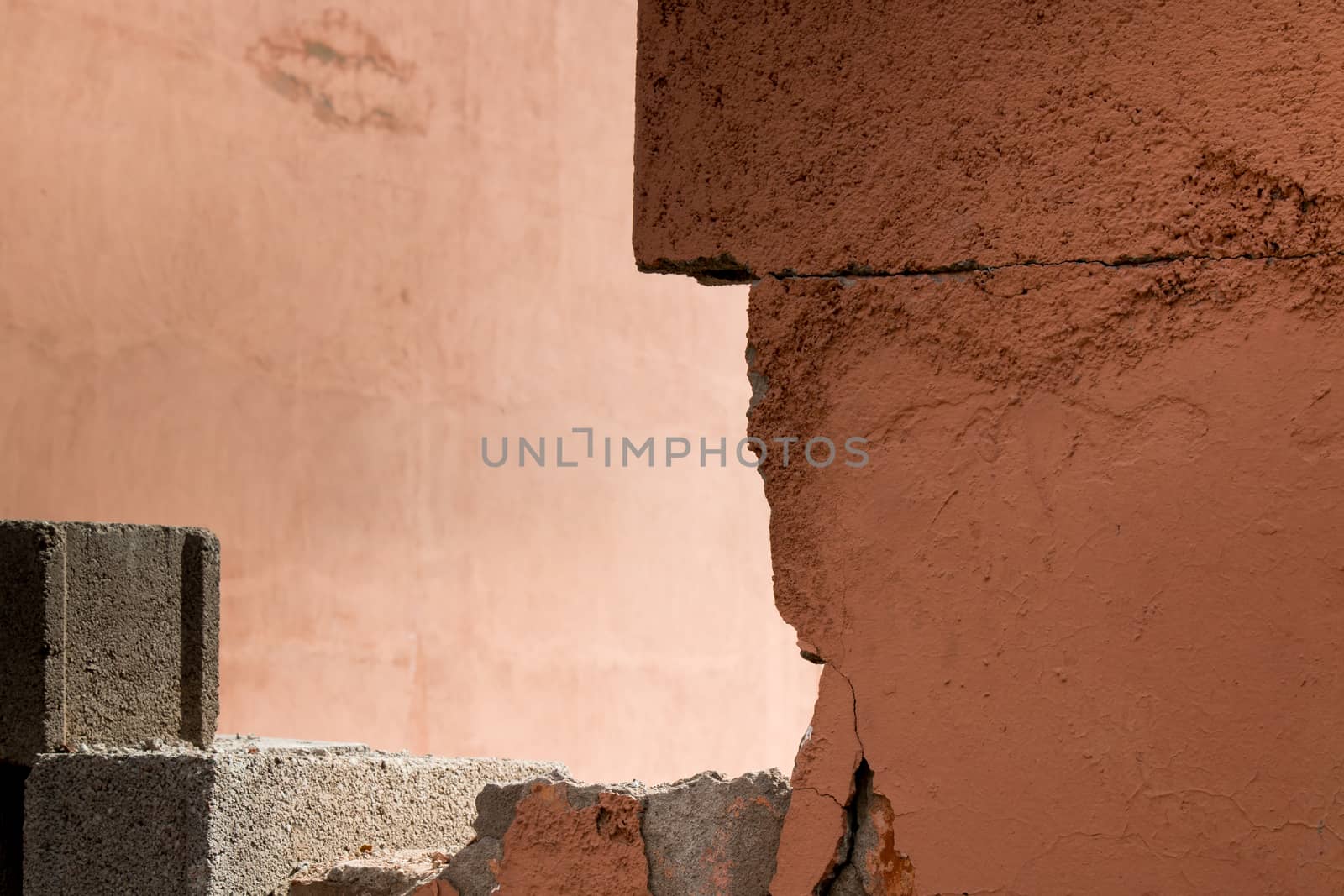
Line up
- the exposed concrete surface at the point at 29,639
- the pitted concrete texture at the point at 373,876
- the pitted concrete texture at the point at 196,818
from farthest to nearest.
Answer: the exposed concrete surface at the point at 29,639 < the pitted concrete texture at the point at 196,818 < the pitted concrete texture at the point at 373,876

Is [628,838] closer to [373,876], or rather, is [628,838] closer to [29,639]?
[373,876]

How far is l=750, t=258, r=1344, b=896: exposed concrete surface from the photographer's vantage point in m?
1.54

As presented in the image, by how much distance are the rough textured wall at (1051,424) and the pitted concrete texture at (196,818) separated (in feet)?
3.53

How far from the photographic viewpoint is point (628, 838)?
6.13 ft

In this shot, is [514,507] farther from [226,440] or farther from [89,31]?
[89,31]

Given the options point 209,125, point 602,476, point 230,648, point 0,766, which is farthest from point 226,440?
point 0,766

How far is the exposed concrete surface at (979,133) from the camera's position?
62.7 inches

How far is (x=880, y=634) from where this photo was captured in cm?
172

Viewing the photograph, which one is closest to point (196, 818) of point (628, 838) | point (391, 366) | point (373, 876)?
point (373, 876)

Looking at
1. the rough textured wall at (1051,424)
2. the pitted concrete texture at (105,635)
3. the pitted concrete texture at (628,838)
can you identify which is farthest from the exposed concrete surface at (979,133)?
the pitted concrete texture at (105,635)

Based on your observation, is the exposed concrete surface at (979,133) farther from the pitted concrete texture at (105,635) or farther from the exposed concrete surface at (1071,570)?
the pitted concrete texture at (105,635)

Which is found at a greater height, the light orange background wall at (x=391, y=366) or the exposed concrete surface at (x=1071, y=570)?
the light orange background wall at (x=391, y=366)

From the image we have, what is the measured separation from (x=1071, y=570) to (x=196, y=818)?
1507 millimetres

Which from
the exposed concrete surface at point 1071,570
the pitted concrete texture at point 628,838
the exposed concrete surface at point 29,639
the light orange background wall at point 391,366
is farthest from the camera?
the light orange background wall at point 391,366
